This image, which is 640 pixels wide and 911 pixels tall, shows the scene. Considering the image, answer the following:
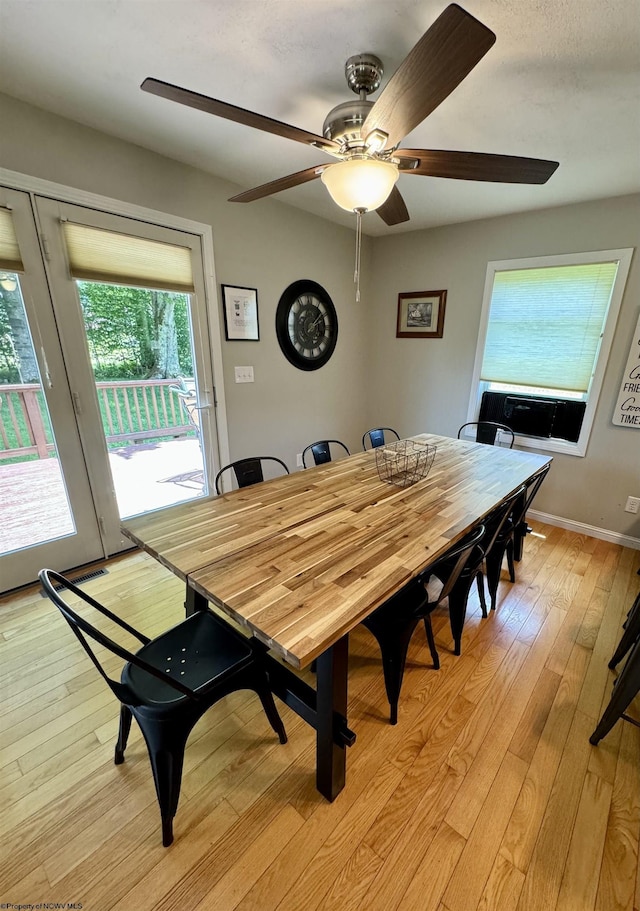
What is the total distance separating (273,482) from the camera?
1.95m

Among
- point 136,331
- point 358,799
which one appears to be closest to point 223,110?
point 136,331

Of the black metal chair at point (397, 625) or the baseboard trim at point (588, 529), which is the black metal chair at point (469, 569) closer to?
the black metal chair at point (397, 625)

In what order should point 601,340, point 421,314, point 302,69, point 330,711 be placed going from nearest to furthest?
point 330,711
point 302,69
point 601,340
point 421,314

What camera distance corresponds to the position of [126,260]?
2.20m

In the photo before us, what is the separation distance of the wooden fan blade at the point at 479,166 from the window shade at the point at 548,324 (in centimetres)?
Answer: 179

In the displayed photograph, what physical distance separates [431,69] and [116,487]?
2.57 m

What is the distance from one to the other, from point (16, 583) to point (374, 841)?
7.47 feet

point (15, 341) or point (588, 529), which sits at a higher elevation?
point (15, 341)

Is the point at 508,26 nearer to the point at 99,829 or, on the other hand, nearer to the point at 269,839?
the point at 269,839

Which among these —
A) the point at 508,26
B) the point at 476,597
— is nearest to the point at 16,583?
the point at 476,597

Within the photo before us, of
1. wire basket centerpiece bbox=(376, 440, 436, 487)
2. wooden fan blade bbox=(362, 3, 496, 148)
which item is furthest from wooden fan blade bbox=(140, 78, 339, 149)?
wire basket centerpiece bbox=(376, 440, 436, 487)

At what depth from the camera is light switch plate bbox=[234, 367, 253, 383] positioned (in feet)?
9.51

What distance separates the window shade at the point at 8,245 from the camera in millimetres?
1784

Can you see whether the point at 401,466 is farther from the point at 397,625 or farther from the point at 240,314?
the point at 240,314
